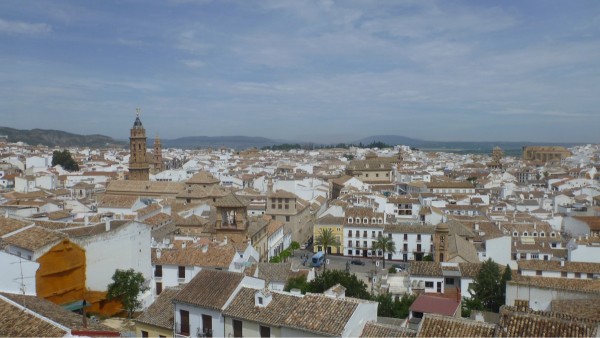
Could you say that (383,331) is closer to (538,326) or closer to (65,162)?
(538,326)

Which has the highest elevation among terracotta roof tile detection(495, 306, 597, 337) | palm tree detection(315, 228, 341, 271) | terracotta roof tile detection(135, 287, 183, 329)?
terracotta roof tile detection(495, 306, 597, 337)

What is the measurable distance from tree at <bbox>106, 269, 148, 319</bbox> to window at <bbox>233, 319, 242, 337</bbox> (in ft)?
32.4

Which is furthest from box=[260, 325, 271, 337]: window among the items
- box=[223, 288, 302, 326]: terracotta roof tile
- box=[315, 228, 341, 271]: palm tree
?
box=[315, 228, 341, 271]: palm tree

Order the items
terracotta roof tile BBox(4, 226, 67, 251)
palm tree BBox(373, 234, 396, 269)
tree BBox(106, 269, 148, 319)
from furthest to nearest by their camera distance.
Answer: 1. palm tree BBox(373, 234, 396, 269)
2. tree BBox(106, 269, 148, 319)
3. terracotta roof tile BBox(4, 226, 67, 251)

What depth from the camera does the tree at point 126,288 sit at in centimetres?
2269

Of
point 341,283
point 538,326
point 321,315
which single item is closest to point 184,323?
point 321,315

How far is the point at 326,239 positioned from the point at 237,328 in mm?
30798

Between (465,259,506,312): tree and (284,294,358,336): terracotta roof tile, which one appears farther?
(465,259,506,312): tree

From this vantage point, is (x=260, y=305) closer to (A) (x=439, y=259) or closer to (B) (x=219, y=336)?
(B) (x=219, y=336)

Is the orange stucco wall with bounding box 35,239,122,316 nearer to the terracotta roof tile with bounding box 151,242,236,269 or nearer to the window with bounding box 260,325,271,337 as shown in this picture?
the terracotta roof tile with bounding box 151,242,236,269

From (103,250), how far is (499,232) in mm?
30495

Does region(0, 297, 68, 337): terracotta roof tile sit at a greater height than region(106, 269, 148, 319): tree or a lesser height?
greater

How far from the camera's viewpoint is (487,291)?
2694 centimetres

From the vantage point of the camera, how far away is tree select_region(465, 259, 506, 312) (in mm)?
25812
